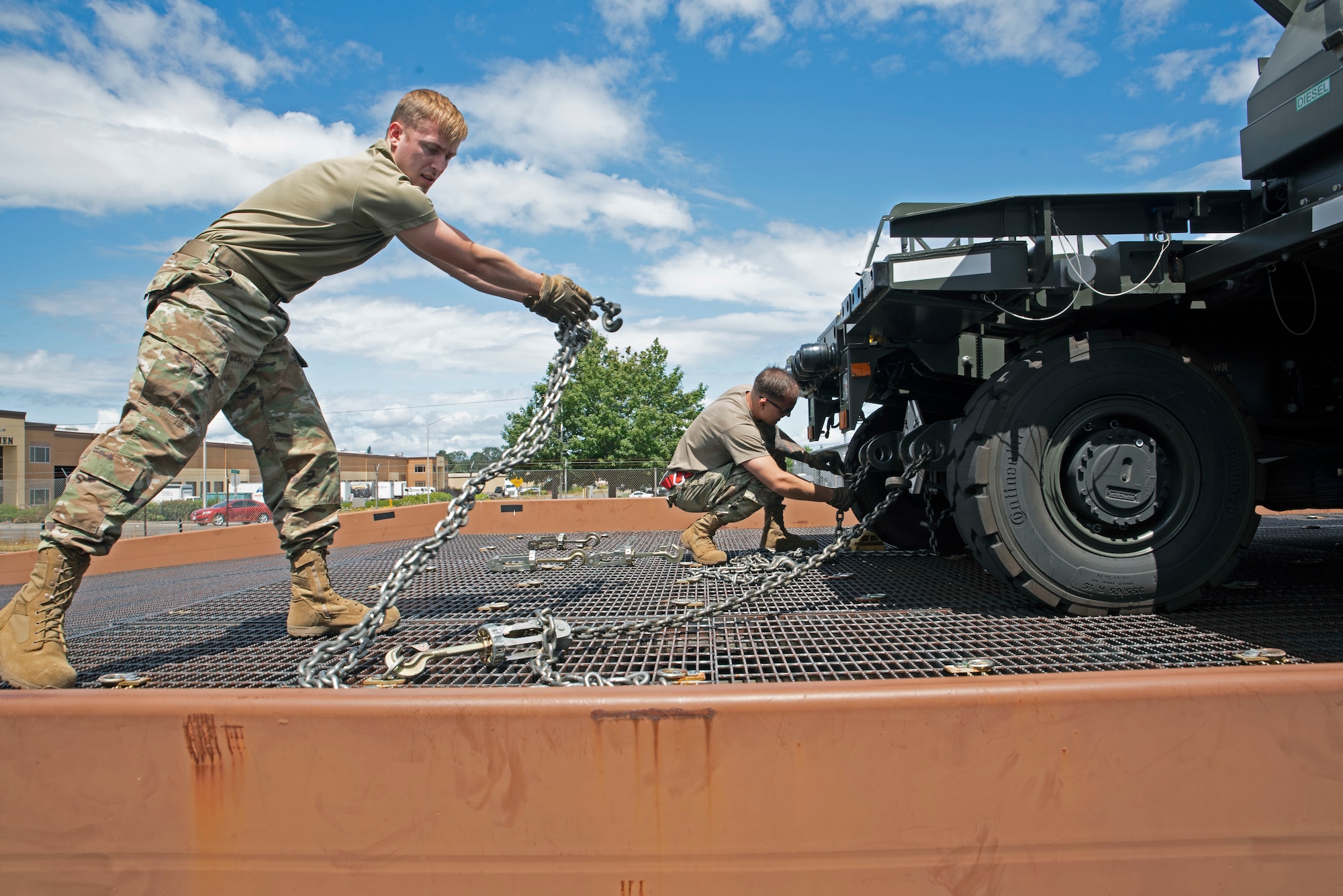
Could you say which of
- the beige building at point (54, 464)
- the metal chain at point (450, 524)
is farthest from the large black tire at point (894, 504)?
the beige building at point (54, 464)

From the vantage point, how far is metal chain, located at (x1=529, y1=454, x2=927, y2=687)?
1.75m

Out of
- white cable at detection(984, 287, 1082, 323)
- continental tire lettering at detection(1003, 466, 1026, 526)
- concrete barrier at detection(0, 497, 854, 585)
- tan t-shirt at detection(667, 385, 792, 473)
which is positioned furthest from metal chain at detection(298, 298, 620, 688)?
concrete barrier at detection(0, 497, 854, 585)

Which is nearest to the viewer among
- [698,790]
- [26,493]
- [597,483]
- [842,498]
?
[698,790]

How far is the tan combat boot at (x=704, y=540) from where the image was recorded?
4074 millimetres

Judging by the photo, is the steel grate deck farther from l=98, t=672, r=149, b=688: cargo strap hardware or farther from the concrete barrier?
the concrete barrier

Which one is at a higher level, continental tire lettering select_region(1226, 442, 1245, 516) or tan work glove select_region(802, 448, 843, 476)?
tan work glove select_region(802, 448, 843, 476)

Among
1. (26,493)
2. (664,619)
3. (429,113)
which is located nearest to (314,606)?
(664,619)

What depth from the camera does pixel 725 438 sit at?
4.06 meters

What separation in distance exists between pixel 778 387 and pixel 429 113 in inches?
92.3

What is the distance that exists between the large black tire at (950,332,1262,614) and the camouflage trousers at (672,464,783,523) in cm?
182

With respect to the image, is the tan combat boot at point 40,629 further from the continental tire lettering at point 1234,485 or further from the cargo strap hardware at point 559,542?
the continental tire lettering at point 1234,485

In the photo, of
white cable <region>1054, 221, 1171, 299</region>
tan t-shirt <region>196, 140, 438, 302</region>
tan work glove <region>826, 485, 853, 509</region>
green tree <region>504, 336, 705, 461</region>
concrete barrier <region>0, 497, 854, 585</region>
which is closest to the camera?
tan t-shirt <region>196, 140, 438, 302</region>

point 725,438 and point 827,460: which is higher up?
point 725,438

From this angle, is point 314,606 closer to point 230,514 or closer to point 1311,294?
point 1311,294
